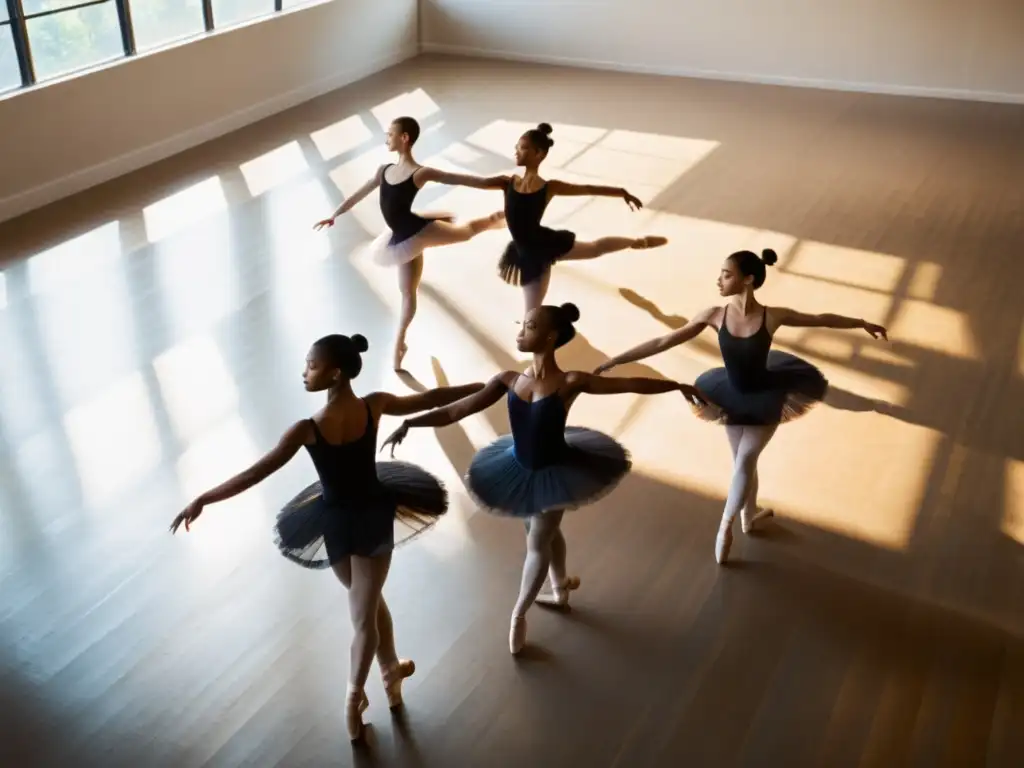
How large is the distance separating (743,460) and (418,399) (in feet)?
3.42

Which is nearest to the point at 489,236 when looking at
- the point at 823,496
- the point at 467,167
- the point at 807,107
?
the point at 467,167

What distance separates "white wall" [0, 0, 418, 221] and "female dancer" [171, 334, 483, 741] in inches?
160

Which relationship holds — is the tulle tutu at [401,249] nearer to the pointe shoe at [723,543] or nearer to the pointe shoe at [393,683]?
the pointe shoe at [723,543]

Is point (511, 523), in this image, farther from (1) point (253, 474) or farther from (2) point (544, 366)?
(1) point (253, 474)

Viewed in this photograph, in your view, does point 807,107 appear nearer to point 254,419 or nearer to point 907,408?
point 907,408

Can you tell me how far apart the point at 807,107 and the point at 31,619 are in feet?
21.4

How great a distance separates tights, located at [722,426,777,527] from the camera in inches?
116

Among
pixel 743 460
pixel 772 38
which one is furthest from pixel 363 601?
pixel 772 38

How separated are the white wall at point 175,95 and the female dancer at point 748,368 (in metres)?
4.16

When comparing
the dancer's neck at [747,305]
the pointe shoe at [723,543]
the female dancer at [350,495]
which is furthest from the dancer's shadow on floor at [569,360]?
the female dancer at [350,495]

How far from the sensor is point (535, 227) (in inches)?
156

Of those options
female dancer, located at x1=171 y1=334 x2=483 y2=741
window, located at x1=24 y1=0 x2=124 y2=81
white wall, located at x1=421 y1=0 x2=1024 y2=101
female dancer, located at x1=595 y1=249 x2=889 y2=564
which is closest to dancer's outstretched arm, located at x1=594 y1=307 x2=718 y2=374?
female dancer, located at x1=595 y1=249 x2=889 y2=564

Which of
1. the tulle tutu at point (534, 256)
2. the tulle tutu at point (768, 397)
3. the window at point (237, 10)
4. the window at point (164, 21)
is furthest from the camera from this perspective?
the window at point (237, 10)

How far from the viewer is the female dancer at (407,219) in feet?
12.7
